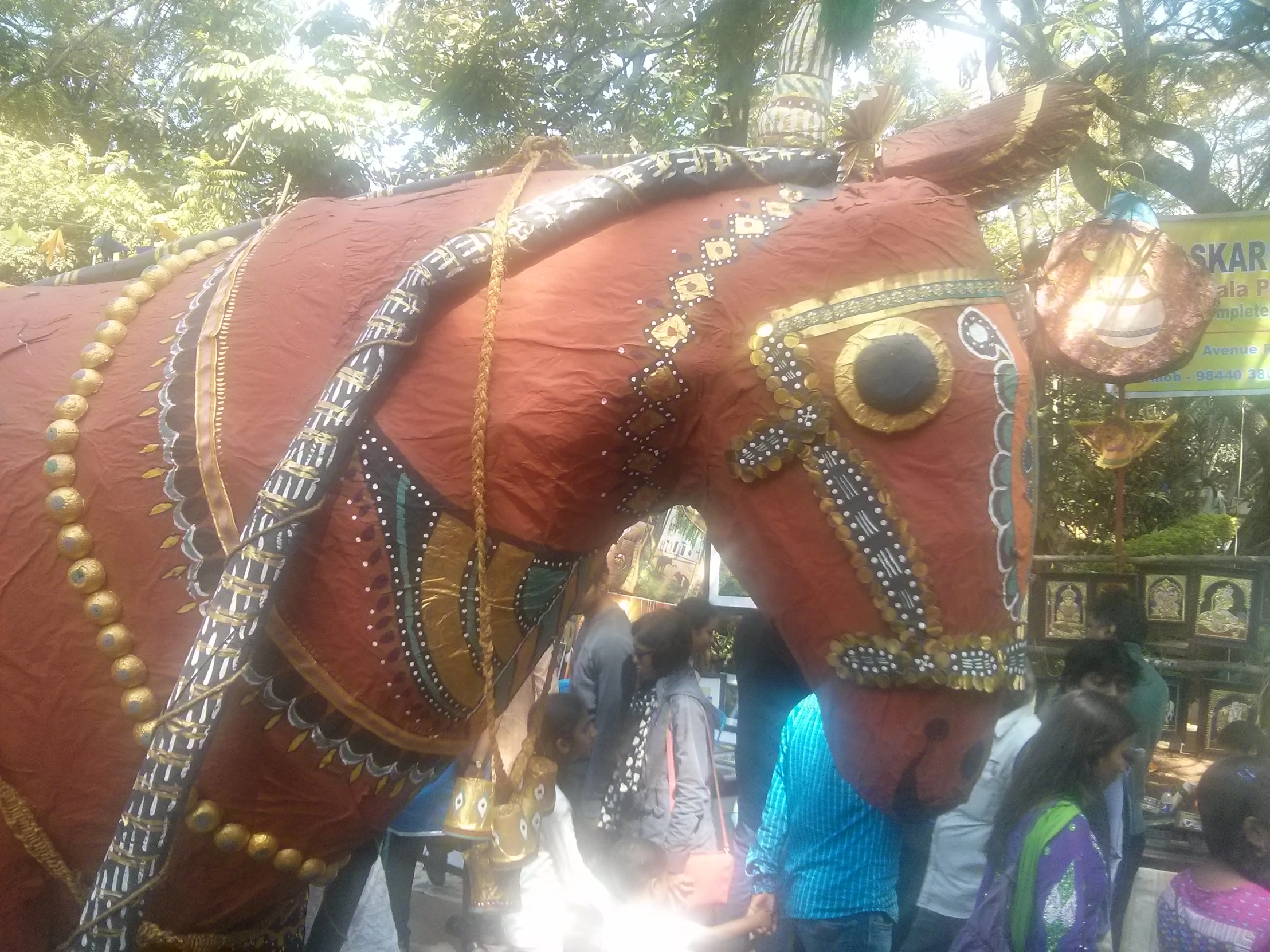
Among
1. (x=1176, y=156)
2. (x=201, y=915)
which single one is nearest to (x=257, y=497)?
(x=201, y=915)

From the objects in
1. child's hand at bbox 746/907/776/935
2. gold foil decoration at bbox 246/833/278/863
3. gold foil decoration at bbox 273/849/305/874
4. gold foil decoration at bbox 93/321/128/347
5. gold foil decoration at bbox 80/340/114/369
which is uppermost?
gold foil decoration at bbox 93/321/128/347

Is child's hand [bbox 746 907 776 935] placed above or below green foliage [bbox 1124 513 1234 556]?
below

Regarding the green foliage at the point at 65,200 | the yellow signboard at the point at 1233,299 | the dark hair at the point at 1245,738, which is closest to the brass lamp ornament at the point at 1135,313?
the yellow signboard at the point at 1233,299

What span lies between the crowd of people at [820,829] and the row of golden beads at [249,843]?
1.37 metres

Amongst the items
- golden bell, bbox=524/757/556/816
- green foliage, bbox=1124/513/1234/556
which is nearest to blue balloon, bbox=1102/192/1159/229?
green foliage, bbox=1124/513/1234/556

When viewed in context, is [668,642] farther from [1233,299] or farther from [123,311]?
[1233,299]

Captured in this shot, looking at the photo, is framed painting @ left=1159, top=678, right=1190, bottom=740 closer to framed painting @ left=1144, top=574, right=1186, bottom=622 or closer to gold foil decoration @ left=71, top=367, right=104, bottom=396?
framed painting @ left=1144, top=574, right=1186, bottom=622

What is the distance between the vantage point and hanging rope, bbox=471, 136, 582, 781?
1.13 meters

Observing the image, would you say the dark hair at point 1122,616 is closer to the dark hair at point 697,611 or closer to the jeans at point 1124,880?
the jeans at point 1124,880

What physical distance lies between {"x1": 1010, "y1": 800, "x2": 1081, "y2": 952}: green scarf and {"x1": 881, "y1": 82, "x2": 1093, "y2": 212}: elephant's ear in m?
2.04

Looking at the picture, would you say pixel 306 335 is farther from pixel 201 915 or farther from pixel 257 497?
pixel 201 915

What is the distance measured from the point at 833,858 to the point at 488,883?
1.98 metres

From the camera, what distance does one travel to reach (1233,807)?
2.73 m

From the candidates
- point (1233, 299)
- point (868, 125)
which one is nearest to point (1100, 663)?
point (868, 125)
